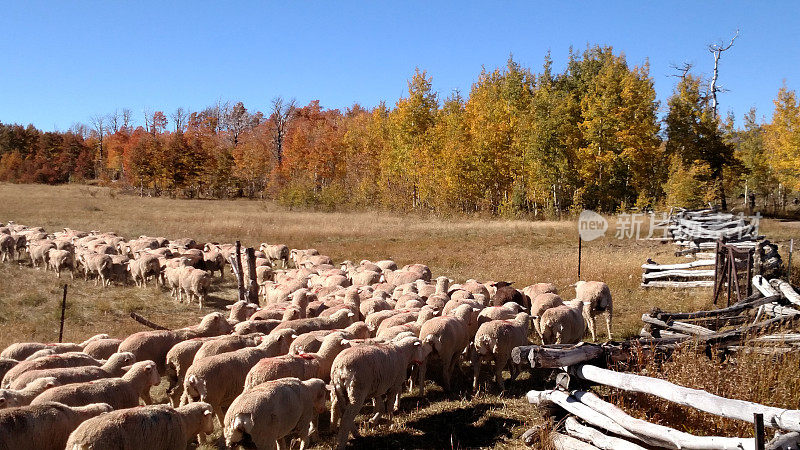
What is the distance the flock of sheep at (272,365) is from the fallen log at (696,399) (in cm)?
Answer: 277

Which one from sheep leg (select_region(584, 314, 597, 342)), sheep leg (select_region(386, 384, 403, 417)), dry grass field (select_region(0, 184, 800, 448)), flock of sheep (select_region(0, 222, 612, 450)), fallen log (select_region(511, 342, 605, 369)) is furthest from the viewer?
sheep leg (select_region(584, 314, 597, 342))

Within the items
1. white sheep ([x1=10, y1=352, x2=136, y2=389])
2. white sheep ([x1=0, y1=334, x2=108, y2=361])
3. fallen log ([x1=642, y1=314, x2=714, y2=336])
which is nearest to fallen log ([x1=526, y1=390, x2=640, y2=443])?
fallen log ([x1=642, y1=314, x2=714, y2=336])

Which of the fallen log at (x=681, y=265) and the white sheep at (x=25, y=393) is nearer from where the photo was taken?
the white sheep at (x=25, y=393)

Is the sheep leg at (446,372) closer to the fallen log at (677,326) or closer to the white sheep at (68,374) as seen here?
the fallen log at (677,326)

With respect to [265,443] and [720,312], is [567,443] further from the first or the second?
[720,312]

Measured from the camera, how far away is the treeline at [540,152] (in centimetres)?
3916

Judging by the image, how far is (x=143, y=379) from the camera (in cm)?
723

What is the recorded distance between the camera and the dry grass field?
22.6 ft

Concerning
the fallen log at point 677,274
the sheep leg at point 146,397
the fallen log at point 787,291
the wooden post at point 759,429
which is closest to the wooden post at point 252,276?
the sheep leg at point 146,397

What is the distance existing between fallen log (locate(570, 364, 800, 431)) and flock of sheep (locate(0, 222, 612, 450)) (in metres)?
2.77

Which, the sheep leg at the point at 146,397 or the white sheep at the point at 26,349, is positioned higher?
the white sheep at the point at 26,349

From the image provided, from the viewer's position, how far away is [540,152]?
129ft

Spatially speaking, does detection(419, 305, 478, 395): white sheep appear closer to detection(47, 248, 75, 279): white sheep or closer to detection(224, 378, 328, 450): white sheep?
detection(224, 378, 328, 450): white sheep

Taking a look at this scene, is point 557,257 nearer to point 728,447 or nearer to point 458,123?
point 728,447
